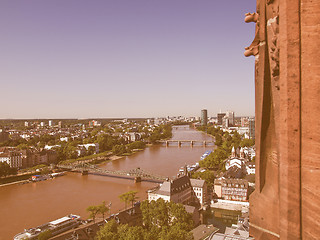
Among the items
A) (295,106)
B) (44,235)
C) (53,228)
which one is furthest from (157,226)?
(295,106)

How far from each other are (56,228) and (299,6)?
55.8 feet

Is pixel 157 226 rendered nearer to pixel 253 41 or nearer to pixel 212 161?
pixel 253 41

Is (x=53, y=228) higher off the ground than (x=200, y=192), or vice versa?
(x=200, y=192)

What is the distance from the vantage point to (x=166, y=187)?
1912 cm

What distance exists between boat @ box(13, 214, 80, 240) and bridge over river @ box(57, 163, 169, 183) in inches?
371

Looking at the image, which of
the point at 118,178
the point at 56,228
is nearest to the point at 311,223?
the point at 56,228

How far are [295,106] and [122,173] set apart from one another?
29188 mm

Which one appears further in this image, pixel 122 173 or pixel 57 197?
pixel 122 173

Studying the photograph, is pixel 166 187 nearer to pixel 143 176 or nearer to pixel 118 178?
pixel 143 176

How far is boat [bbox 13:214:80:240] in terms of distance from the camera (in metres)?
14.5

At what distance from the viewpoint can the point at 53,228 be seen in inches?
606

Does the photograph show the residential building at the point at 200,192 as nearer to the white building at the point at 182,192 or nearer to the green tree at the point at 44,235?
the white building at the point at 182,192

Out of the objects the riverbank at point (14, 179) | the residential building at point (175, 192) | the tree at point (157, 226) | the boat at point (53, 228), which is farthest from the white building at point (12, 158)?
the tree at point (157, 226)

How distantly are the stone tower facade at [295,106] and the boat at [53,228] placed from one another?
15.6 meters
